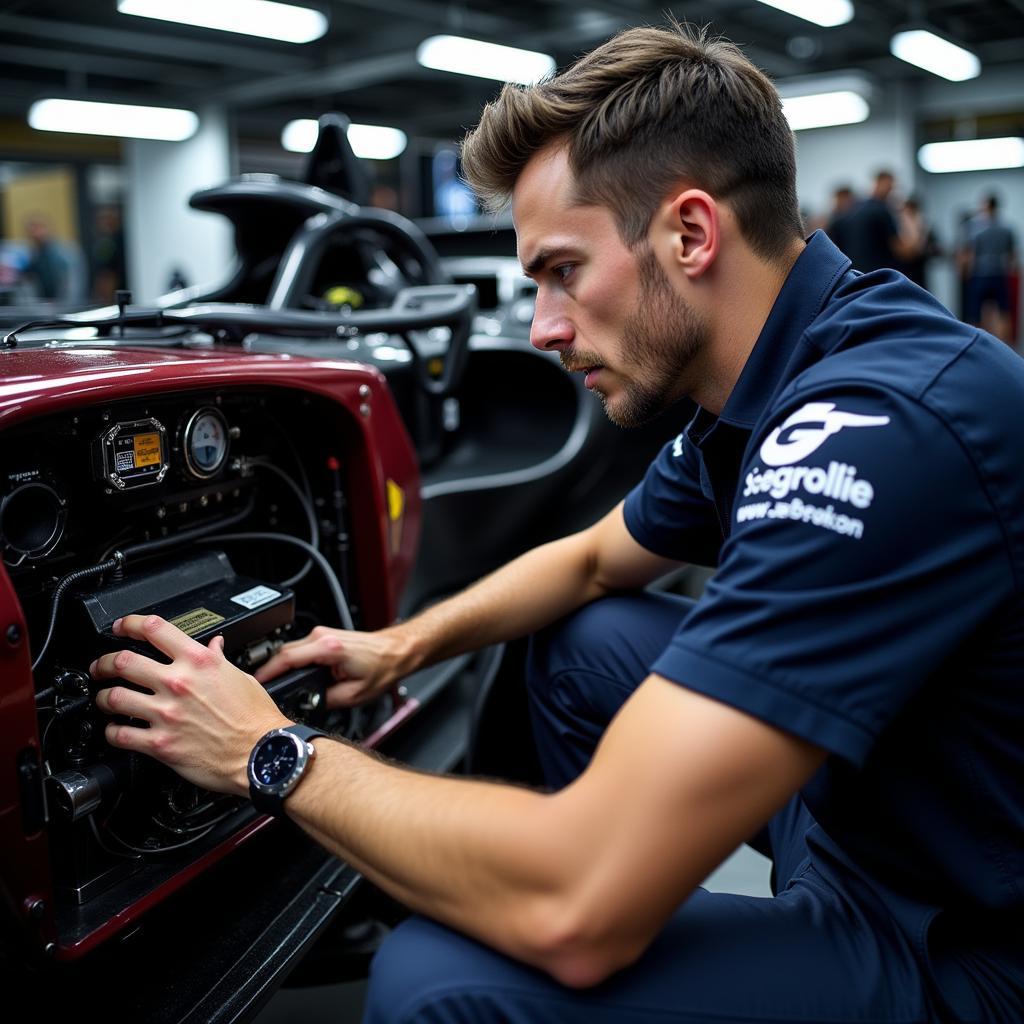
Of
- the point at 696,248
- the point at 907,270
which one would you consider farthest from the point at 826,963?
the point at 907,270

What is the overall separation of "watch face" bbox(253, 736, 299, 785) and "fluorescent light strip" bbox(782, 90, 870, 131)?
14.2 metres

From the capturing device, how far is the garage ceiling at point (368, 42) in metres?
10.2


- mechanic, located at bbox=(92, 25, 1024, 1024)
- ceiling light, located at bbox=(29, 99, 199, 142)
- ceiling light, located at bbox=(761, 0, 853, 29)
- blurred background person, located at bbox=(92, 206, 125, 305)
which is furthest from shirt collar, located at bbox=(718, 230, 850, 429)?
blurred background person, located at bbox=(92, 206, 125, 305)

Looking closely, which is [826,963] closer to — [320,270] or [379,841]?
[379,841]

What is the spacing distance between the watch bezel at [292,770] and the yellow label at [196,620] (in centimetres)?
23

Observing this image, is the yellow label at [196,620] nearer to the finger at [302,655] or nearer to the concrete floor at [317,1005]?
the finger at [302,655]

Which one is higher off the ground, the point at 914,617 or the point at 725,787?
the point at 914,617

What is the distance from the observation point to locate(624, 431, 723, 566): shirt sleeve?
5.24 feet

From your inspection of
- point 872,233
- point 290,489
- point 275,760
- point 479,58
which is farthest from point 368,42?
point 275,760

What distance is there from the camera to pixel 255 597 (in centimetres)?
143

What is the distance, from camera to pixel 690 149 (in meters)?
1.21

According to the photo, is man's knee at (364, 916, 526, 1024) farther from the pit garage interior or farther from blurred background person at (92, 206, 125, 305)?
blurred background person at (92, 206, 125, 305)

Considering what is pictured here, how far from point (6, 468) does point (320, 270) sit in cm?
189

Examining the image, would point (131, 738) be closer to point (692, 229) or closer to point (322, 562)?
point (322, 562)
